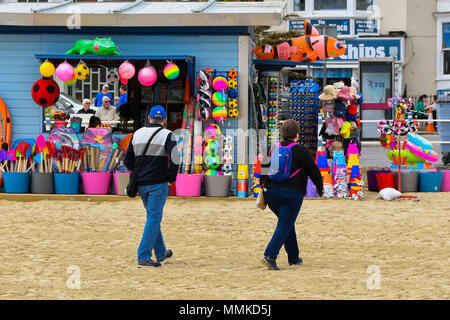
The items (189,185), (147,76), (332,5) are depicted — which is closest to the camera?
(147,76)

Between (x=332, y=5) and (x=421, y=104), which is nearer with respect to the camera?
(x=421, y=104)

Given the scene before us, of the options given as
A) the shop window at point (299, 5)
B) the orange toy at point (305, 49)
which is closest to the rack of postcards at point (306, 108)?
the orange toy at point (305, 49)

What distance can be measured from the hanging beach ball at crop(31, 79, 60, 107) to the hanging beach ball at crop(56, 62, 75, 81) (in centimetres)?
48

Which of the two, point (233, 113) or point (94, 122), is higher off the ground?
point (233, 113)

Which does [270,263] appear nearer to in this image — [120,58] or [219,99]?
[219,99]

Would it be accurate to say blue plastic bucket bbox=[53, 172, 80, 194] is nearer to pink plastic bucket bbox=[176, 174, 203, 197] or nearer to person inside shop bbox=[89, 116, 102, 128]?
person inside shop bbox=[89, 116, 102, 128]

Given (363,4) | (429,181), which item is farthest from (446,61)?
(429,181)

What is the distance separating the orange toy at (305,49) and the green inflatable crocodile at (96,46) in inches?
116

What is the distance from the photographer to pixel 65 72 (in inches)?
622

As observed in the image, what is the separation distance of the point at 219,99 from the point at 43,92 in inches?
126

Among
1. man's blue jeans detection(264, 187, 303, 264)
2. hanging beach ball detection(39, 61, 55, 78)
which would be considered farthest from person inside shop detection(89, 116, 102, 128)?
man's blue jeans detection(264, 187, 303, 264)

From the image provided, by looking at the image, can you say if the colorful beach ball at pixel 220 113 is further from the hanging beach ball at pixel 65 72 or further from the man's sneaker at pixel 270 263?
the man's sneaker at pixel 270 263

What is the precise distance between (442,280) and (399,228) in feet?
12.9

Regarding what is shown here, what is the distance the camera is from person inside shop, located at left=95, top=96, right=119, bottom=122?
17.6m
